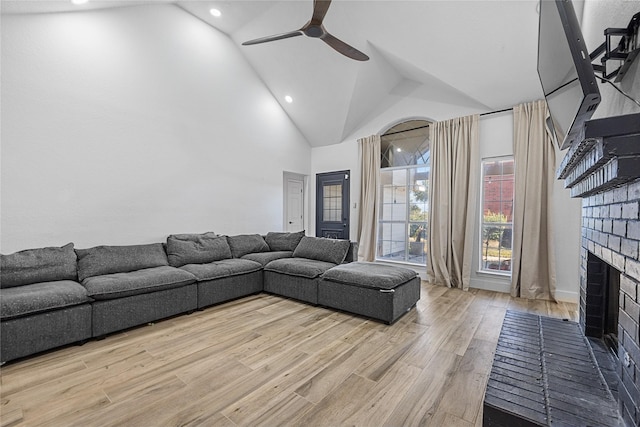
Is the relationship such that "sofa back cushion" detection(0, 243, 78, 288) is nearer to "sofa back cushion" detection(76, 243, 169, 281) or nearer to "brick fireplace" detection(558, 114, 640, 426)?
"sofa back cushion" detection(76, 243, 169, 281)

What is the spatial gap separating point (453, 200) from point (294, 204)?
3.43 m

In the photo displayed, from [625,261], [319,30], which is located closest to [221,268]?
[319,30]

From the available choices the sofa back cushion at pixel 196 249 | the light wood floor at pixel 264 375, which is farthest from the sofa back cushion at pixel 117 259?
the light wood floor at pixel 264 375

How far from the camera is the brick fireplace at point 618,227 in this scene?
974 mm

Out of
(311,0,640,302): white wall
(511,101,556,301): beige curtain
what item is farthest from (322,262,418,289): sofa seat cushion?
(311,0,640,302): white wall

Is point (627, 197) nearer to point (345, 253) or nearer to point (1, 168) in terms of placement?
point (345, 253)

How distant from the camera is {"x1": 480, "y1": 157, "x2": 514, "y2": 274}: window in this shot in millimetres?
4242

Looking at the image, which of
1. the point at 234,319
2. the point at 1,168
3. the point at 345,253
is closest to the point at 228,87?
the point at 1,168

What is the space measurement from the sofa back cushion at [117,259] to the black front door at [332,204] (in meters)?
3.51

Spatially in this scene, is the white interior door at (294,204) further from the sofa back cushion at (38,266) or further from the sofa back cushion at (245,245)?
the sofa back cushion at (38,266)

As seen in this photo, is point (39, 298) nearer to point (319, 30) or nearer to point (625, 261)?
point (319, 30)

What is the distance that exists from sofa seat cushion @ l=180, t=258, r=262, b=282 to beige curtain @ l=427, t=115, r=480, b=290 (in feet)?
9.54

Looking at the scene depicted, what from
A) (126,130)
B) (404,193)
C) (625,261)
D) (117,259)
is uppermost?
(126,130)

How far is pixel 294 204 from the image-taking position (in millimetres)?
6504
